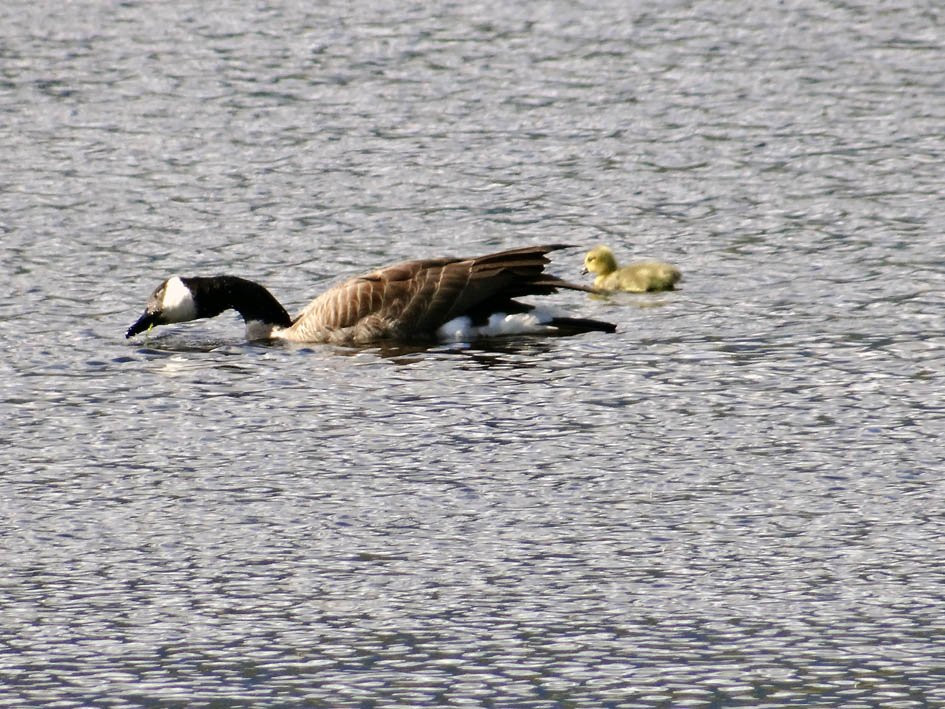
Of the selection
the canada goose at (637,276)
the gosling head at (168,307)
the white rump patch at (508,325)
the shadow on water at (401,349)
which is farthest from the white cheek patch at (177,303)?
the canada goose at (637,276)

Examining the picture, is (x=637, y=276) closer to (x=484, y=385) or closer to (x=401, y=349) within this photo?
(x=401, y=349)

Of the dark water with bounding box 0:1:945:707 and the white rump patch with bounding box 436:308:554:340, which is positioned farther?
the white rump patch with bounding box 436:308:554:340

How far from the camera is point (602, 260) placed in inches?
589

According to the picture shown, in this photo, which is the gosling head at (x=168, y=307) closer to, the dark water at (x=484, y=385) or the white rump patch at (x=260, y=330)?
the dark water at (x=484, y=385)

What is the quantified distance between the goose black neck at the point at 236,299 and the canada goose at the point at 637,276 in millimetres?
2592

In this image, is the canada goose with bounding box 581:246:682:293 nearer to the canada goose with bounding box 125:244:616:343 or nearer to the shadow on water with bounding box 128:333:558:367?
the canada goose with bounding box 125:244:616:343

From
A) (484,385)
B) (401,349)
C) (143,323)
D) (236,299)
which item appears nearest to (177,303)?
(143,323)

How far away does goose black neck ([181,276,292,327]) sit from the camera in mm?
13695

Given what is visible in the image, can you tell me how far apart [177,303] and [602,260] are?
3.44 meters

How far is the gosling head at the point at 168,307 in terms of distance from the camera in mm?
13555

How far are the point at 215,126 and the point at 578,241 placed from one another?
546cm

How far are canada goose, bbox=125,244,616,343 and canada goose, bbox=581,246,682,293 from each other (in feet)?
2.45

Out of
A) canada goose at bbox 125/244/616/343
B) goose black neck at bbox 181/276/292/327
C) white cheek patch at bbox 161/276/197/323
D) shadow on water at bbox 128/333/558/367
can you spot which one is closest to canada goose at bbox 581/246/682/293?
canada goose at bbox 125/244/616/343

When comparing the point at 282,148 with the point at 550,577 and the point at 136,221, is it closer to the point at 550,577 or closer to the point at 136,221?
the point at 136,221
